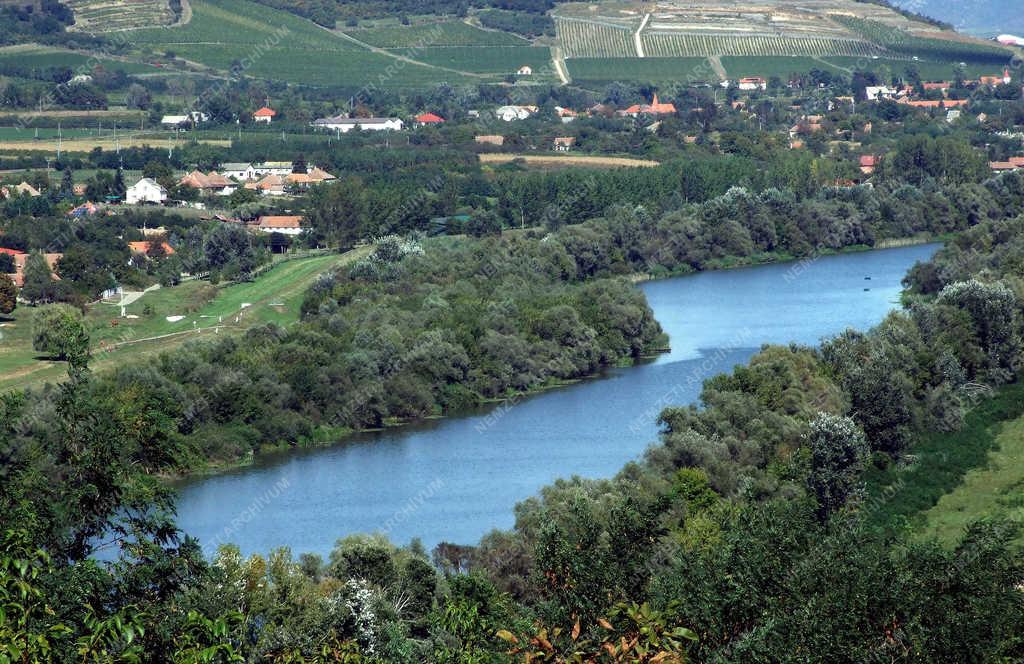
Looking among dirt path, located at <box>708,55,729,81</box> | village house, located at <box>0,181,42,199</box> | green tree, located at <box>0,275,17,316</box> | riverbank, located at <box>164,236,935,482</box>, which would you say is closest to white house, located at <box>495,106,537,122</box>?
dirt path, located at <box>708,55,729,81</box>

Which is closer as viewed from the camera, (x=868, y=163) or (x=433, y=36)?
(x=868, y=163)

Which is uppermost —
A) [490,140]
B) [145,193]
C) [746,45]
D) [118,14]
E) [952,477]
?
[952,477]

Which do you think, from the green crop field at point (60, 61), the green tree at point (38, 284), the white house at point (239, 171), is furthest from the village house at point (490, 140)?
the green tree at point (38, 284)

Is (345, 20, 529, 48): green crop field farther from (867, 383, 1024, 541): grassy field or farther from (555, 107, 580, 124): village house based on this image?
(867, 383, 1024, 541): grassy field

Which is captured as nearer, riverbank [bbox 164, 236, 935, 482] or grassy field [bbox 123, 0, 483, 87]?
riverbank [bbox 164, 236, 935, 482]

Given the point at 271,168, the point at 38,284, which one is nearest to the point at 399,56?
the point at 271,168

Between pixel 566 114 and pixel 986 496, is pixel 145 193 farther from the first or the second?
pixel 986 496

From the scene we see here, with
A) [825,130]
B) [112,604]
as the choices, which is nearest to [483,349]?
[112,604]
